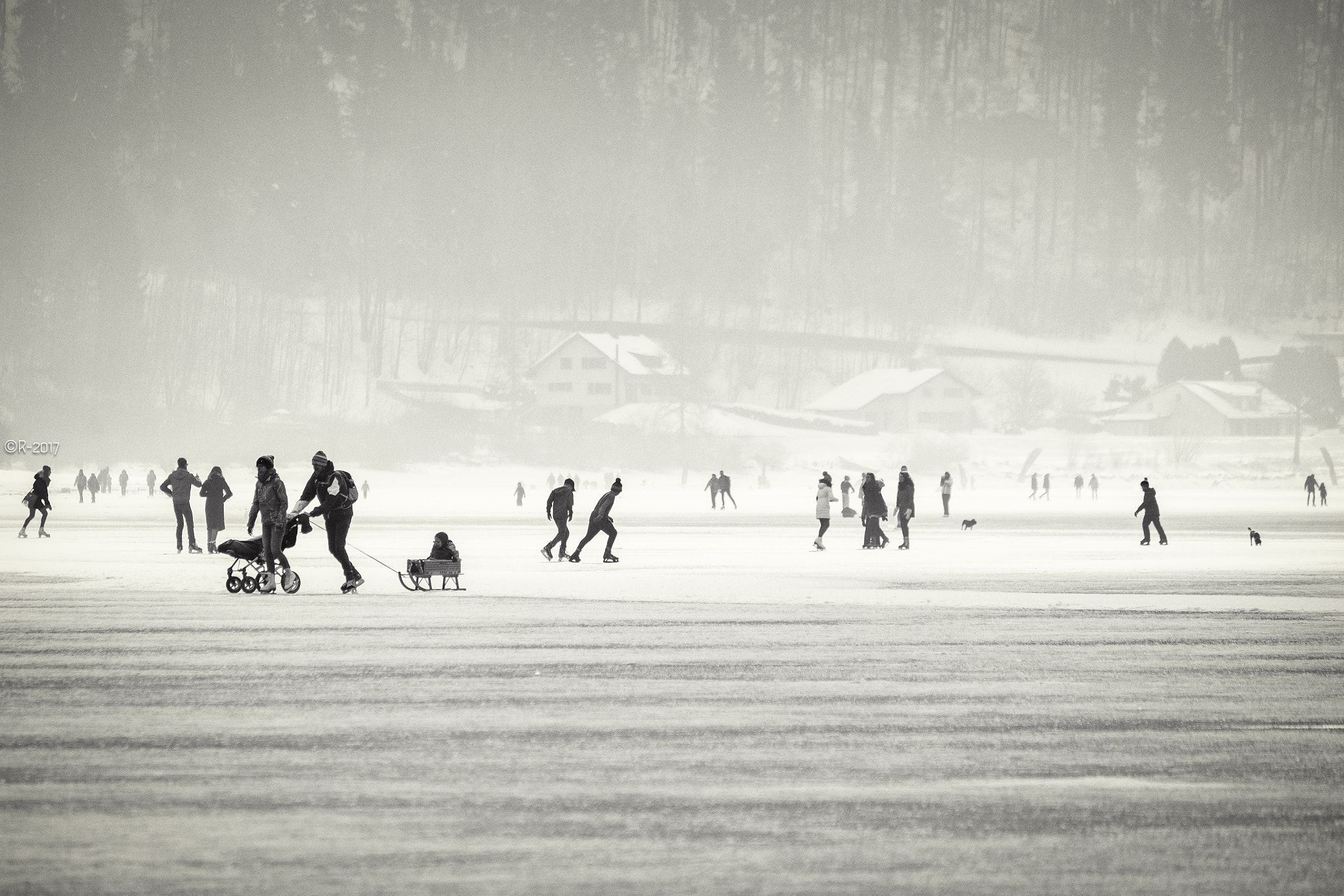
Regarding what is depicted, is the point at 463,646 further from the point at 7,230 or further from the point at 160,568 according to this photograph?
the point at 7,230

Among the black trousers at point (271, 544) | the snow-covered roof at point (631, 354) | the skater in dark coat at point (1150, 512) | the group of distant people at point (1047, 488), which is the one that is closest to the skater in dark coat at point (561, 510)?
the black trousers at point (271, 544)

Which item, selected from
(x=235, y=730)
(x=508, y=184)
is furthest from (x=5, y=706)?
(x=508, y=184)

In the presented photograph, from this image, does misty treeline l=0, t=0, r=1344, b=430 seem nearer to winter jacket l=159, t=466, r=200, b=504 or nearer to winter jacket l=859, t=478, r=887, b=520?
winter jacket l=159, t=466, r=200, b=504

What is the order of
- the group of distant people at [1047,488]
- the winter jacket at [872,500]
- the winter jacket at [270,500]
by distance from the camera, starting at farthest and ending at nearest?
the group of distant people at [1047,488], the winter jacket at [872,500], the winter jacket at [270,500]

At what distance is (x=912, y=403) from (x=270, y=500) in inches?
3997

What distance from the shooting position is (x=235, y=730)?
27.0 feet

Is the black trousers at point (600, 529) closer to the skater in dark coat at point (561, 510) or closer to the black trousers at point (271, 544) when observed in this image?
the skater in dark coat at point (561, 510)

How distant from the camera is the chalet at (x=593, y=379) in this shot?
116250mm

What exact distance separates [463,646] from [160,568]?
1138 centimetres

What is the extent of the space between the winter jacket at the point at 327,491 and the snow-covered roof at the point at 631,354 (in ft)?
330

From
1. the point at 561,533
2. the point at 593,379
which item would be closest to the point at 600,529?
the point at 561,533

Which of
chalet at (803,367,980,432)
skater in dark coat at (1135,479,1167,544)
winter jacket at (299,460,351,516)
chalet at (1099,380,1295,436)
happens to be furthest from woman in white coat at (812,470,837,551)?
chalet at (1099,380,1295,436)

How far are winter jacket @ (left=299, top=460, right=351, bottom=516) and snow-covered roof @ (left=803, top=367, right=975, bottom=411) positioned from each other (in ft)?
324

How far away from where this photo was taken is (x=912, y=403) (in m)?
115
